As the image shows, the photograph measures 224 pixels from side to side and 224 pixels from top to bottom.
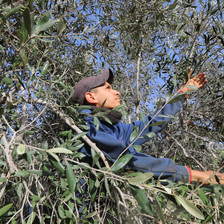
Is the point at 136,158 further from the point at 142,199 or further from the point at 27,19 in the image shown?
the point at 27,19

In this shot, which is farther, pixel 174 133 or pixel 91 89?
pixel 174 133

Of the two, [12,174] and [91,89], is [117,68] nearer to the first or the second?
[91,89]

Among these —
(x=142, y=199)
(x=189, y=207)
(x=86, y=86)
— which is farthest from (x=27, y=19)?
(x=86, y=86)

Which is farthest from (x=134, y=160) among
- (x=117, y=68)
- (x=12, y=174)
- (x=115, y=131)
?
(x=117, y=68)

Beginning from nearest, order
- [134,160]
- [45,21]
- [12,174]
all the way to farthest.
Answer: [45,21]
[12,174]
[134,160]

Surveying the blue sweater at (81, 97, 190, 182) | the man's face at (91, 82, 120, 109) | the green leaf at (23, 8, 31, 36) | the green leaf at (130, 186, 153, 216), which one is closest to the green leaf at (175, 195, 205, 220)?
the green leaf at (130, 186, 153, 216)

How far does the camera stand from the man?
1.50 metres

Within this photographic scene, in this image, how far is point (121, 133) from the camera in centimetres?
189

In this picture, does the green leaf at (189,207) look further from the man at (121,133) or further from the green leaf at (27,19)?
the green leaf at (27,19)

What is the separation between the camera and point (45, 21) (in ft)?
3.10

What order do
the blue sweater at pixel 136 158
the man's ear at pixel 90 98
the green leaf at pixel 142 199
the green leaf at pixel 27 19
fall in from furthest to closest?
the man's ear at pixel 90 98 < the blue sweater at pixel 136 158 < the green leaf at pixel 142 199 < the green leaf at pixel 27 19

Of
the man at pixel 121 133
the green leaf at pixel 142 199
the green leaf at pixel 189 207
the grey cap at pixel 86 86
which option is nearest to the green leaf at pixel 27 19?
the man at pixel 121 133

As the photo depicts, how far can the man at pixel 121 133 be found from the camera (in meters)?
1.50

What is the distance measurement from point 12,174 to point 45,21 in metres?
0.63
